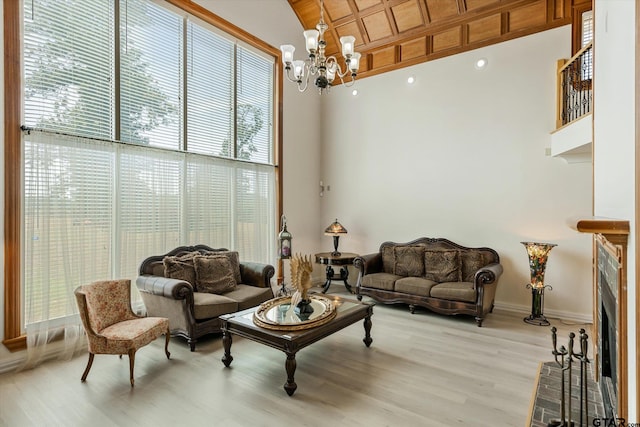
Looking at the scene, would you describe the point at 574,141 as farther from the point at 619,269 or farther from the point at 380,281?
the point at 380,281

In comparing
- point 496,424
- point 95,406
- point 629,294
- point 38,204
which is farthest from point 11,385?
point 629,294

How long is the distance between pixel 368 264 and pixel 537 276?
2.28 m

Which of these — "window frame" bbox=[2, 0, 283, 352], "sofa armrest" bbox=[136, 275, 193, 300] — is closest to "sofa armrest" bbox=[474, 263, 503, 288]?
"sofa armrest" bbox=[136, 275, 193, 300]

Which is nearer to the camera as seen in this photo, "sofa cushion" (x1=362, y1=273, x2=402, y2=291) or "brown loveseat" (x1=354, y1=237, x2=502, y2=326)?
"brown loveseat" (x1=354, y1=237, x2=502, y2=326)

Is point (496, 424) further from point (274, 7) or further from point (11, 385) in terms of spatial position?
point (274, 7)

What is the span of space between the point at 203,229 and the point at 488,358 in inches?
148

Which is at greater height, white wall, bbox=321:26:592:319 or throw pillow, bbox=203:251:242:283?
white wall, bbox=321:26:592:319

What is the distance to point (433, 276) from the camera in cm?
498

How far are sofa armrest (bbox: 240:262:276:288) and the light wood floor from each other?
90 cm

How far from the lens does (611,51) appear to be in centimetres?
180

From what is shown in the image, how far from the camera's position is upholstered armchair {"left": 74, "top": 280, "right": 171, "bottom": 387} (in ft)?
9.04

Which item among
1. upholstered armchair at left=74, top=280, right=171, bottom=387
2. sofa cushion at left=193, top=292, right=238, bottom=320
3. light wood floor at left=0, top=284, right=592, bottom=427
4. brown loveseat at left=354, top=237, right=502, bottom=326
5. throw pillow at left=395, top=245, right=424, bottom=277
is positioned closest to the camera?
light wood floor at left=0, top=284, right=592, bottom=427

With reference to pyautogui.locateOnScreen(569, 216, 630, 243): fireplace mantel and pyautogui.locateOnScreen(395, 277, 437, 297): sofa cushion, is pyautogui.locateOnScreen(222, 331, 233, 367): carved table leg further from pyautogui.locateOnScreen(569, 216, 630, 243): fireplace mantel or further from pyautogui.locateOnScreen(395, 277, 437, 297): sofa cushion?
pyautogui.locateOnScreen(569, 216, 630, 243): fireplace mantel

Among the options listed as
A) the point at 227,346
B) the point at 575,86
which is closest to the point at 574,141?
the point at 575,86
